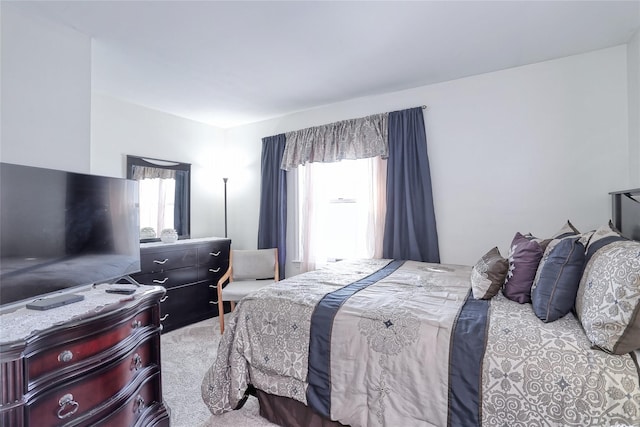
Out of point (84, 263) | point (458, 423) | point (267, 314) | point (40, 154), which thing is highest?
point (40, 154)

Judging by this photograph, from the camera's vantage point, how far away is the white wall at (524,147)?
2451 millimetres

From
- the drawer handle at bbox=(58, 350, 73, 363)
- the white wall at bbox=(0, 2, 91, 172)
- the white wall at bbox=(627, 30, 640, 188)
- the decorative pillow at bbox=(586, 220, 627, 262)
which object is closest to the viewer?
the drawer handle at bbox=(58, 350, 73, 363)

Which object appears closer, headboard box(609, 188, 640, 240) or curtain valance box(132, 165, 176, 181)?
headboard box(609, 188, 640, 240)

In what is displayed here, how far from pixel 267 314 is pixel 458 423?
1085mm

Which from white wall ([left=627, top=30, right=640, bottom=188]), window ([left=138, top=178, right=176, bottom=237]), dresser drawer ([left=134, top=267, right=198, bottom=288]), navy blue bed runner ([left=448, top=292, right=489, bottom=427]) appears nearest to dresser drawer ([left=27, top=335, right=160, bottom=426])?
navy blue bed runner ([left=448, top=292, right=489, bottom=427])

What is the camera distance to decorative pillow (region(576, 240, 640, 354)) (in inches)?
42.6

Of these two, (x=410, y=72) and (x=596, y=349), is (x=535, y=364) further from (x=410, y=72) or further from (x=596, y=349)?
(x=410, y=72)

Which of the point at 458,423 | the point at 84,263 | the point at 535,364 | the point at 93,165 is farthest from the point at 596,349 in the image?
the point at 93,165

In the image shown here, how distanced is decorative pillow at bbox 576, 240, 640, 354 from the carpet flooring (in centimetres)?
173

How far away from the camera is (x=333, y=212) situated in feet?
12.3

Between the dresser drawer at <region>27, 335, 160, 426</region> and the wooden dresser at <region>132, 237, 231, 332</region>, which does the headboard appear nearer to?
the dresser drawer at <region>27, 335, 160, 426</region>

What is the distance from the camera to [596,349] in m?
1.14

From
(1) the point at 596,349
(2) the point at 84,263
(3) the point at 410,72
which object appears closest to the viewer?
(1) the point at 596,349

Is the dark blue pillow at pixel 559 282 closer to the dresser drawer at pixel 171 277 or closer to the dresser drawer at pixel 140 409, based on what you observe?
the dresser drawer at pixel 140 409
